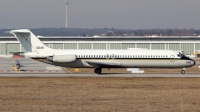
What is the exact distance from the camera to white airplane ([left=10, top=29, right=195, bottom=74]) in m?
55.6

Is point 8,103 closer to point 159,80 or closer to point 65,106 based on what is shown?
point 65,106

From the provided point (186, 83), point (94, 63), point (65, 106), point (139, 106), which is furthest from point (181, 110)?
point (94, 63)

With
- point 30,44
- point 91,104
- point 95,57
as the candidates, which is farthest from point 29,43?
point 91,104

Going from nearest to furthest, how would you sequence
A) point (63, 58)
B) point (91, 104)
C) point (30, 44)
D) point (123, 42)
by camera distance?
point (91, 104) < point (63, 58) < point (30, 44) < point (123, 42)

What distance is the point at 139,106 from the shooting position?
3209 centimetres

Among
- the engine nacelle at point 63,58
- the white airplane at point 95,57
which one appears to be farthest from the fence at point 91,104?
the white airplane at point 95,57

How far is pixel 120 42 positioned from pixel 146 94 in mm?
73952

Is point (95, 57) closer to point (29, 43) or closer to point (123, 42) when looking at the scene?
point (29, 43)

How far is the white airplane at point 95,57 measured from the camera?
55.6 m

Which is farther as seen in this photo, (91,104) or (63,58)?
(63,58)

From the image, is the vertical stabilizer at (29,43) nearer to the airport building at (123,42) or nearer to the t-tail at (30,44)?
the t-tail at (30,44)

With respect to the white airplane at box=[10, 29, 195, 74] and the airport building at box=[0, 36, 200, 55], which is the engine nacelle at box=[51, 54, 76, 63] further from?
the airport building at box=[0, 36, 200, 55]

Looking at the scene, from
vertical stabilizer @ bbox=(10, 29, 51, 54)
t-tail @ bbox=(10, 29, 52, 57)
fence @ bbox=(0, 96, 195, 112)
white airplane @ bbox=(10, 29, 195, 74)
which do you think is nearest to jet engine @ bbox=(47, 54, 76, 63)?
white airplane @ bbox=(10, 29, 195, 74)

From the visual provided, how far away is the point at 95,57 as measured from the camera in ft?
183
